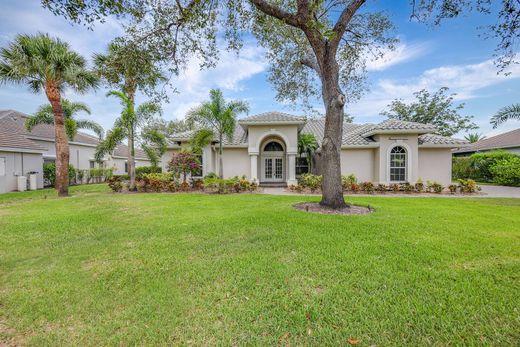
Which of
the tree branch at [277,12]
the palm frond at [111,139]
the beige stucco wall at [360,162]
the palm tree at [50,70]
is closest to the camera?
the tree branch at [277,12]

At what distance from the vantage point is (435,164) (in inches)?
725

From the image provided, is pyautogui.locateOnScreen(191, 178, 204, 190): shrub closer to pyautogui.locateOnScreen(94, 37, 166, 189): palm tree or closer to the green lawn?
pyautogui.locateOnScreen(94, 37, 166, 189): palm tree

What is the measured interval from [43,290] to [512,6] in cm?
1368

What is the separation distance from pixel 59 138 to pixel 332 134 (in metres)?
16.2

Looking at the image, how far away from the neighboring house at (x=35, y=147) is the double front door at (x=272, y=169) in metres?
19.3

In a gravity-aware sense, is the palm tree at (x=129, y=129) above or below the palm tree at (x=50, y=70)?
below

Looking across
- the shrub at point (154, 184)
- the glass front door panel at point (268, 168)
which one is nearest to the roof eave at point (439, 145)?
the glass front door panel at point (268, 168)

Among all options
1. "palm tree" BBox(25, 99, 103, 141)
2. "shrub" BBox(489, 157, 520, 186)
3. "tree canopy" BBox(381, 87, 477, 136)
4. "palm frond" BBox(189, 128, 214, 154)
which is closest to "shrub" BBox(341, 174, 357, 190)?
"palm frond" BBox(189, 128, 214, 154)

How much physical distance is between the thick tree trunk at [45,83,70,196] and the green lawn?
8305 millimetres

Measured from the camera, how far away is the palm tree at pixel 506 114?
9133 mm

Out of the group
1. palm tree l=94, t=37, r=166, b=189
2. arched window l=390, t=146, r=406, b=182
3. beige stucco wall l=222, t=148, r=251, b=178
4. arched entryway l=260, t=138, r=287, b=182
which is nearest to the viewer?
palm tree l=94, t=37, r=166, b=189

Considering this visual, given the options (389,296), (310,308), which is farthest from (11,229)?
(389,296)

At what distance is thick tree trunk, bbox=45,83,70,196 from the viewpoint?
1358 centimetres

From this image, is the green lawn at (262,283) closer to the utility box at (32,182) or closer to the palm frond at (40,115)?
the palm frond at (40,115)
